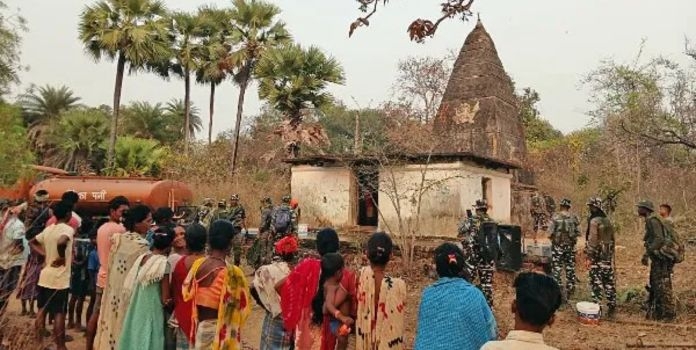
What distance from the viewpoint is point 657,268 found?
808cm

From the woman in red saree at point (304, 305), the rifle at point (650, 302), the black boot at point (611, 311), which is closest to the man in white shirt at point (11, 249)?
the woman in red saree at point (304, 305)

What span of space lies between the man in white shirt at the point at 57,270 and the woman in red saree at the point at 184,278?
192 cm

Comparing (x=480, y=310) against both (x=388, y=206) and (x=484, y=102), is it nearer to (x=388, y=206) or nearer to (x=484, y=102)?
(x=388, y=206)

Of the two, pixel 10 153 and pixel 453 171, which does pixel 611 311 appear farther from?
pixel 10 153

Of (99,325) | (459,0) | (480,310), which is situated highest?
(459,0)

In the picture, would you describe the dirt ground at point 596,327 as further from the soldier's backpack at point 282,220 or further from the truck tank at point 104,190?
the truck tank at point 104,190

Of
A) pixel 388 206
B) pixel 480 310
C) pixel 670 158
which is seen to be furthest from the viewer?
pixel 670 158

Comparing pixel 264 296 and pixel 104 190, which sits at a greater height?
pixel 104 190

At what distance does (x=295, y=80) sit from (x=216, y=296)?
1558 cm

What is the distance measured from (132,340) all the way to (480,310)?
2.61 m

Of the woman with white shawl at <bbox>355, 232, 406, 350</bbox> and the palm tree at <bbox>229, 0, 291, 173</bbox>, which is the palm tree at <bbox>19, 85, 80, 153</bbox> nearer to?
the palm tree at <bbox>229, 0, 291, 173</bbox>

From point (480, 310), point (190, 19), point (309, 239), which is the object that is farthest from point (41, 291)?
point (190, 19)

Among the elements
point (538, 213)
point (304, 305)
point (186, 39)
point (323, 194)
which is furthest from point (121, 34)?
point (304, 305)

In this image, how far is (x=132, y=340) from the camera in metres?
4.17
